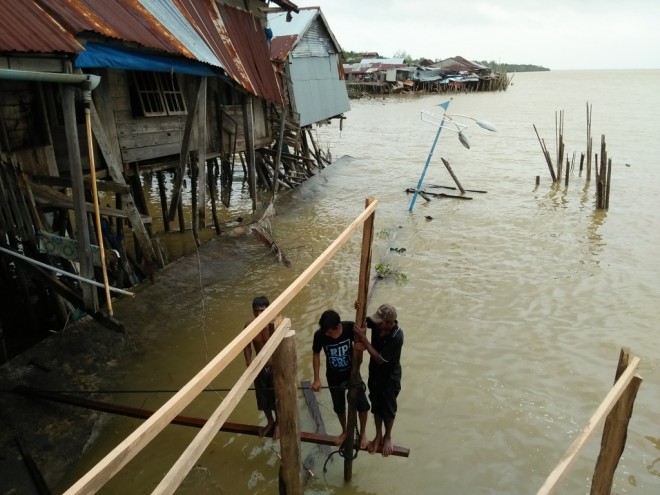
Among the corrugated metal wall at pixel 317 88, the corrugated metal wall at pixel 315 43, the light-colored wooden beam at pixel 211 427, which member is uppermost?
the corrugated metal wall at pixel 315 43

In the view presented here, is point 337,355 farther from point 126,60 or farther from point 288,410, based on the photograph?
point 126,60

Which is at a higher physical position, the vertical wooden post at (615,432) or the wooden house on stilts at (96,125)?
the wooden house on stilts at (96,125)

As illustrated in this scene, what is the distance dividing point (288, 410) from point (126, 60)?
15.7 ft

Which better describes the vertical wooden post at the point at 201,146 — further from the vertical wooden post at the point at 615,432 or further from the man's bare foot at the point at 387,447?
the vertical wooden post at the point at 615,432

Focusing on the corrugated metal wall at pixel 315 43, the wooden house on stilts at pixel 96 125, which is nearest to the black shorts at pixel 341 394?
the wooden house on stilts at pixel 96 125

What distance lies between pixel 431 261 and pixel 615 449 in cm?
707

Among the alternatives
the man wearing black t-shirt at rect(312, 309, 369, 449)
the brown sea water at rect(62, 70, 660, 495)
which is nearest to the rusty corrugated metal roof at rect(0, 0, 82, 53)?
the man wearing black t-shirt at rect(312, 309, 369, 449)

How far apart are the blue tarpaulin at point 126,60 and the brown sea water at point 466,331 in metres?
3.50

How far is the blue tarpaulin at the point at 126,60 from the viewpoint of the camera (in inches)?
202

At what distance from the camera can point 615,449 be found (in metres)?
3.29

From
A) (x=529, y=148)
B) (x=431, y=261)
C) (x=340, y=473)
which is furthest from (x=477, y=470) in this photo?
(x=529, y=148)

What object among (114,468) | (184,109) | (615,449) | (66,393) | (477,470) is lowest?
(477,470)

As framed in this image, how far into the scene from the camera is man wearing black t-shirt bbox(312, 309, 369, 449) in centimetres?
387

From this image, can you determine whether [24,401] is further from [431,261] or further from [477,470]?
[431,261]
